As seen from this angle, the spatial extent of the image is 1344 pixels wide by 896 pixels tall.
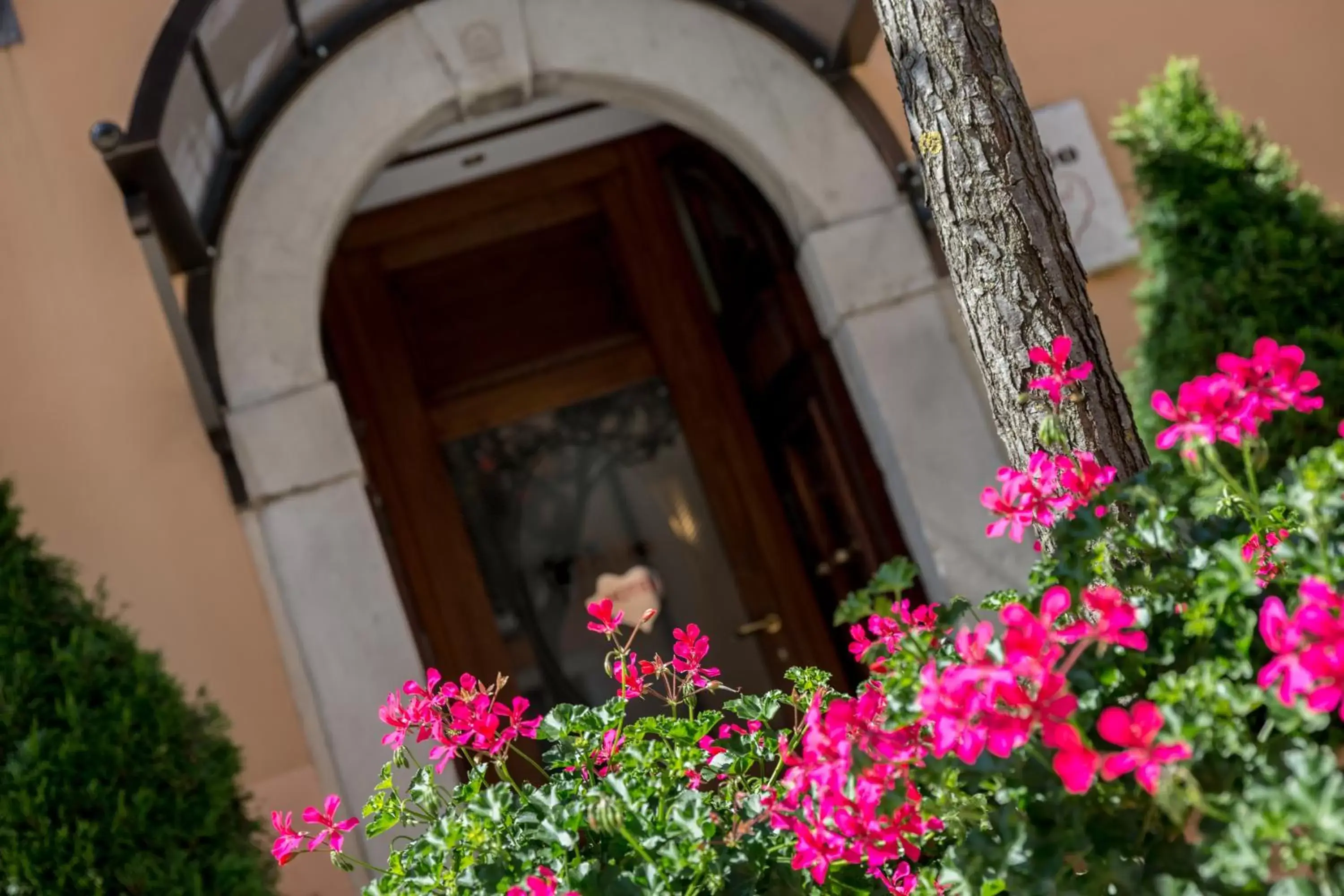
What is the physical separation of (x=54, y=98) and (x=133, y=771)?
226cm

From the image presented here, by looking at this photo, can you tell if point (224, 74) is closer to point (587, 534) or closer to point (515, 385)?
point (515, 385)

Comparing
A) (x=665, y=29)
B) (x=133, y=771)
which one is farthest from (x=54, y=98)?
(x=133, y=771)

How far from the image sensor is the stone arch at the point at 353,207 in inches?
164

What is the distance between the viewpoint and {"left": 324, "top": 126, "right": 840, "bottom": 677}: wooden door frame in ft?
19.1

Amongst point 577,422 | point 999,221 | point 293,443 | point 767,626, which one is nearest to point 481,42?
point 293,443

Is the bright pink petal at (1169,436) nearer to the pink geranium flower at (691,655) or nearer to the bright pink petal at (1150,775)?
the bright pink petal at (1150,775)

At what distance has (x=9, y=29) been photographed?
4418mm

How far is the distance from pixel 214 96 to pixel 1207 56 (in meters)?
3.34

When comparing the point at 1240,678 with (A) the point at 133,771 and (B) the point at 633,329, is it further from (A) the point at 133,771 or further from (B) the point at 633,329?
(B) the point at 633,329

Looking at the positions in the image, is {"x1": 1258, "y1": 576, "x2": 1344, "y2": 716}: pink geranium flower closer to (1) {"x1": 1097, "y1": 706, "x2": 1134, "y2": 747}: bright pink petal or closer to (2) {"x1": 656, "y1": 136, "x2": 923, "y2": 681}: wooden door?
(1) {"x1": 1097, "y1": 706, "x2": 1134, "y2": 747}: bright pink petal

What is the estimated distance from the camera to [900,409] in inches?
173

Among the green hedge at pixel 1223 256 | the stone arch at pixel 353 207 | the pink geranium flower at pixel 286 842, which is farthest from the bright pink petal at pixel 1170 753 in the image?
the stone arch at pixel 353 207

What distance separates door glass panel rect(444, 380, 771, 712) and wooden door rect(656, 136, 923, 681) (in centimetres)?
40

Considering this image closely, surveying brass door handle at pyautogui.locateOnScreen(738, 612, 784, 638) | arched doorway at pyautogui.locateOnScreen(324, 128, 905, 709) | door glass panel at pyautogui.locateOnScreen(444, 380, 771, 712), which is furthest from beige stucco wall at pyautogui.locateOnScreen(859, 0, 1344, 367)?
brass door handle at pyautogui.locateOnScreen(738, 612, 784, 638)
